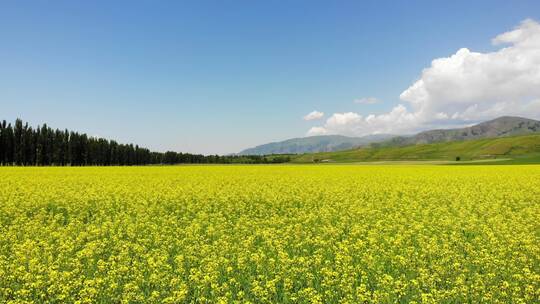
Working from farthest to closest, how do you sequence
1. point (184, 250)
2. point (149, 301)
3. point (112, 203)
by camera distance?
point (112, 203) < point (184, 250) < point (149, 301)

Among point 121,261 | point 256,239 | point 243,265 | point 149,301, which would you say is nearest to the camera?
point 149,301

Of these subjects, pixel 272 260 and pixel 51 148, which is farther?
pixel 51 148

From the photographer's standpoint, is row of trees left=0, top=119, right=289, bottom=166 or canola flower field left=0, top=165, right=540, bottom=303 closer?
canola flower field left=0, top=165, right=540, bottom=303

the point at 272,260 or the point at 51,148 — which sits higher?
the point at 51,148

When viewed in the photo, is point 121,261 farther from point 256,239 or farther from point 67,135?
point 67,135

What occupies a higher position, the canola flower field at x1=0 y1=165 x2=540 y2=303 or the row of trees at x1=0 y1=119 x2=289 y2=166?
the row of trees at x1=0 y1=119 x2=289 y2=166

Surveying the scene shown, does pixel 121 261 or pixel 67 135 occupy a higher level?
pixel 67 135

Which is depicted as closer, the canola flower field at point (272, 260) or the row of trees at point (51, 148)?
the canola flower field at point (272, 260)

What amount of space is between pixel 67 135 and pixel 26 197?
113m

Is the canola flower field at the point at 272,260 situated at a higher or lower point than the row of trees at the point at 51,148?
lower

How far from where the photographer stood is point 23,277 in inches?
349

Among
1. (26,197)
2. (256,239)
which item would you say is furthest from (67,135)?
(256,239)

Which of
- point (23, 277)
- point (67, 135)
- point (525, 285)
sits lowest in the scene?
point (525, 285)

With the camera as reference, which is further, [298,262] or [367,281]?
[298,262]
